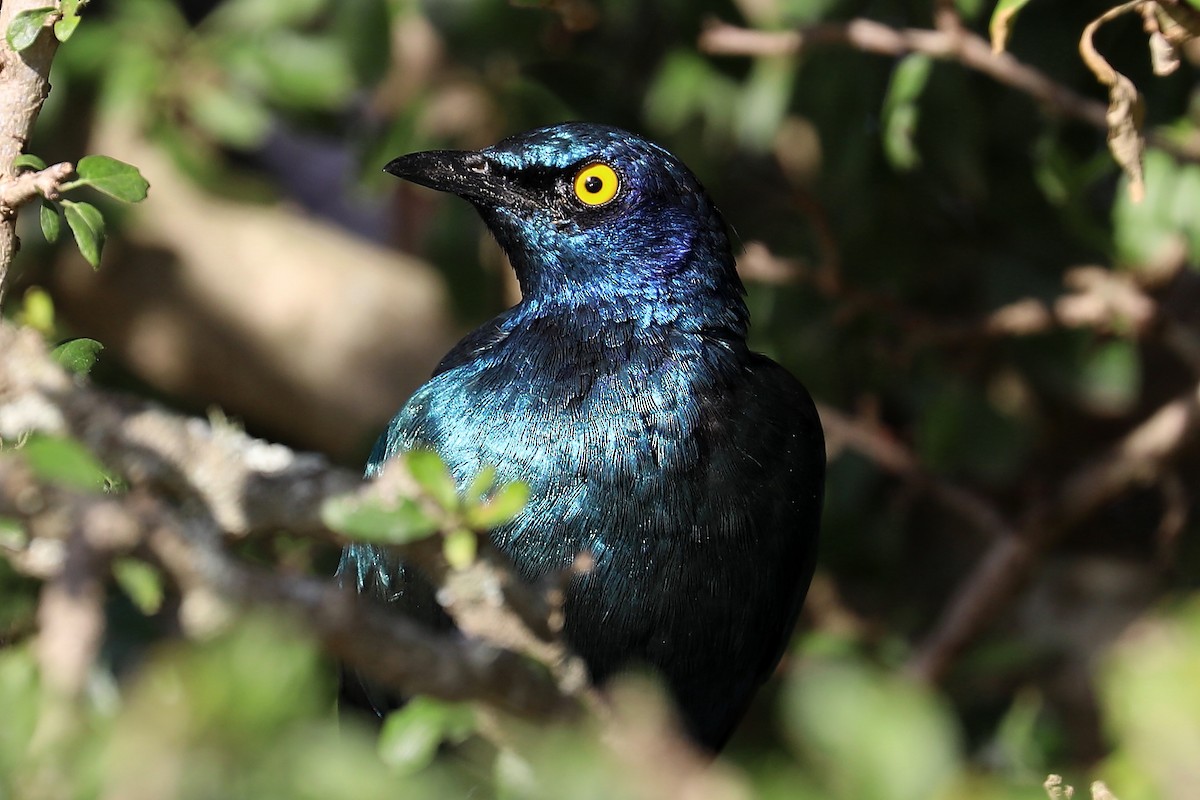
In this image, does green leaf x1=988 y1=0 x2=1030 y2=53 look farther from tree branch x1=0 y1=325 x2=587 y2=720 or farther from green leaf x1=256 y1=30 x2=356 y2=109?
green leaf x1=256 y1=30 x2=356 y2=109

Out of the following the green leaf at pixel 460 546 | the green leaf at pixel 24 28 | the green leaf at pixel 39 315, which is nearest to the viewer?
the green leaf at pixel 460 546

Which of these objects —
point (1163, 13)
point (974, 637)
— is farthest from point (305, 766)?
point (974, 637)

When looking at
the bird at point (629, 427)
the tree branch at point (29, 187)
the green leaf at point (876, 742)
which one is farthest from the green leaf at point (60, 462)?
the bird at point (629, 427)

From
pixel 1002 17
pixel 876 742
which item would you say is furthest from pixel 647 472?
pixel 876 742

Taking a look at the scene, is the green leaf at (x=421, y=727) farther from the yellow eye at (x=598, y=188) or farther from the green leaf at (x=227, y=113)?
the green leaf at (x=227, y=113)

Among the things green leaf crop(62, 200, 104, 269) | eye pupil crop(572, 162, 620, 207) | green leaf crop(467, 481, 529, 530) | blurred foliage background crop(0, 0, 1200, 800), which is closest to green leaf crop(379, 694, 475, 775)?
green leaf crop(467, 481, 529, 530)

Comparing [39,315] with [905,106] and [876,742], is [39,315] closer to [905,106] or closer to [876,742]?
[876,742]
